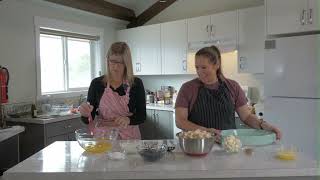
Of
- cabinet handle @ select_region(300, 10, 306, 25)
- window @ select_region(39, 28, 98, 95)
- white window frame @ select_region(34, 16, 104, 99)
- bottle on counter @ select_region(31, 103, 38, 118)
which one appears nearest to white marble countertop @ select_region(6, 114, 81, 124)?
bottle on counter @ select_region(31, 103, 38, 118)

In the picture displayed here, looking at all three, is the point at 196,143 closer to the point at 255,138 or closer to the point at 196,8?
the point at 255,138

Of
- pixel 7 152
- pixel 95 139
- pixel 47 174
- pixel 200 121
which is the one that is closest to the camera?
pixel 47 174

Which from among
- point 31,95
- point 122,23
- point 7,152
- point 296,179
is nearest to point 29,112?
point 31,95

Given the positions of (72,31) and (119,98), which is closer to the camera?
(119,98)

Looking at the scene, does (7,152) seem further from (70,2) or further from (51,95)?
(70,2)

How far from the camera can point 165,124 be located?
4582 mm

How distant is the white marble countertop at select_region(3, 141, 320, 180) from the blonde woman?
2.01 ft

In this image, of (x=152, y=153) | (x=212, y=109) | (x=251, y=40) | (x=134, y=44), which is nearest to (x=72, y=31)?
(x=134, y=44)

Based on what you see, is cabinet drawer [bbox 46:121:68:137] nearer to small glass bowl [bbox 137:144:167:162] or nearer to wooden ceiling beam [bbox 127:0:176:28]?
small glass bowl [bbox 137:144:167:162]

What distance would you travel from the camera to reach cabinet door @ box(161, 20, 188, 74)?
4574mm

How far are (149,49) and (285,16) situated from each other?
2.19 metres

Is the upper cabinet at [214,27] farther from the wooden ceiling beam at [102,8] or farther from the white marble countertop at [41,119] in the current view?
the white marble countertop at [41,119]

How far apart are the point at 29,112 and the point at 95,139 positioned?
247 cm

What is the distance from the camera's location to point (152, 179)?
4.99 ft
